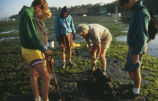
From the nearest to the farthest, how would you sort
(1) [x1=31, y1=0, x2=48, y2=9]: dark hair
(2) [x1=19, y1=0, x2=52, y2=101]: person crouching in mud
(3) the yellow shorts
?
1. (2) [x1=19, y1=0, x2=52, y2=101]: person crouching in mud
2. (3) the yellow shorts
3. (1) [x1=31, y1=0, x2=48, y2=9]: dark hair

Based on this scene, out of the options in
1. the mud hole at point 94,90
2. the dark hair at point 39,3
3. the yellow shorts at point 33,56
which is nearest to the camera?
the yellow shorts at point 33,56

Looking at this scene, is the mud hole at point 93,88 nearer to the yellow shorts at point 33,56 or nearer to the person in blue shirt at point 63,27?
the person in blue shirt at point 63,27

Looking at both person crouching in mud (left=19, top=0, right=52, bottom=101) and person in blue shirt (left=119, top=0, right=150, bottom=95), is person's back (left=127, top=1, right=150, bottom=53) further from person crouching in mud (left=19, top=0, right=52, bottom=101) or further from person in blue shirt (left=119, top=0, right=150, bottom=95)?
person crouching in mud (left=19, top=0, right=52, bottom=101)

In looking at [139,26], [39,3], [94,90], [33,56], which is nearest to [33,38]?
[33,56]

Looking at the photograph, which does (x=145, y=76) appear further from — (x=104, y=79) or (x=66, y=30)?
(x=66, y=30)

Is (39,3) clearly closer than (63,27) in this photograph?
Yes

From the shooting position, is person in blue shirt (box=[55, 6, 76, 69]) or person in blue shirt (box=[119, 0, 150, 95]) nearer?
person in blue shirt (box=[119, 0, 150, 95])

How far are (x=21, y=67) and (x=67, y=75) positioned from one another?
2491mm

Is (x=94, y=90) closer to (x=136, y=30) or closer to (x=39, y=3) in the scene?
(x=136, y=30)

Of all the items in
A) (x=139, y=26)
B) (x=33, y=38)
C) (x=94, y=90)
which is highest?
(x=139, y=26)

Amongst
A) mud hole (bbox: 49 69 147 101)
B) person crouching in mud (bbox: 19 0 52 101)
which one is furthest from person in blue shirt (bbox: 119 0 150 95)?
person crouching in mud (bbox: 19 0 52 101)

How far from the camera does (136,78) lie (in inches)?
155

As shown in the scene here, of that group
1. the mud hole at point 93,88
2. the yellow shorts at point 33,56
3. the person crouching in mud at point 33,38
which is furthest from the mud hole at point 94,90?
the yellow shorts at point 33,56

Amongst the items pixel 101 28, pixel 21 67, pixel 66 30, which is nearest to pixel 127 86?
pixel 101 28
